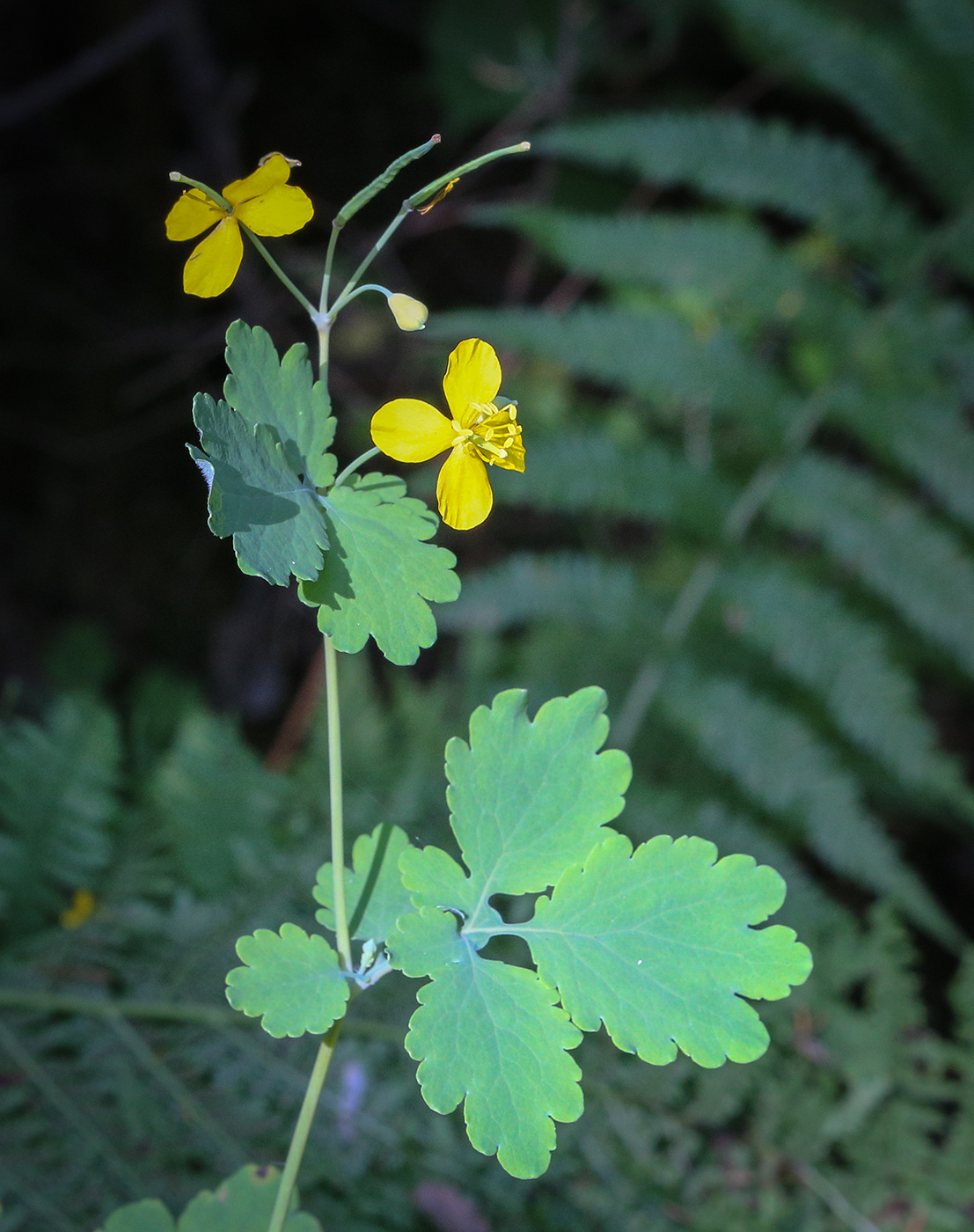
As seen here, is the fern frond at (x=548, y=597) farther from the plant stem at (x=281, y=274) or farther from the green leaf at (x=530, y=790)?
the plant stem at (x=281, y=274)

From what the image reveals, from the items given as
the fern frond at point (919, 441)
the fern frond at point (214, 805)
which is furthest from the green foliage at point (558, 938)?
the fern frond at point (919, 441)

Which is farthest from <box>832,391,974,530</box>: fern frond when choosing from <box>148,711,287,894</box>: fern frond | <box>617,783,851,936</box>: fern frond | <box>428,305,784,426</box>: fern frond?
<box>148,711,287,894</box>: fern frond

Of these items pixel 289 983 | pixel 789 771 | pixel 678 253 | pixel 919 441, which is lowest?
pixel 289 983

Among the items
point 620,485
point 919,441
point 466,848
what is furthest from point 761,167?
point 466,848

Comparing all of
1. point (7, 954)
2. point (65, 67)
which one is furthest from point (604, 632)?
point (65, 67)

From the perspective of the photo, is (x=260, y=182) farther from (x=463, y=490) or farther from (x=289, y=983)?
(x=289, y=983)
